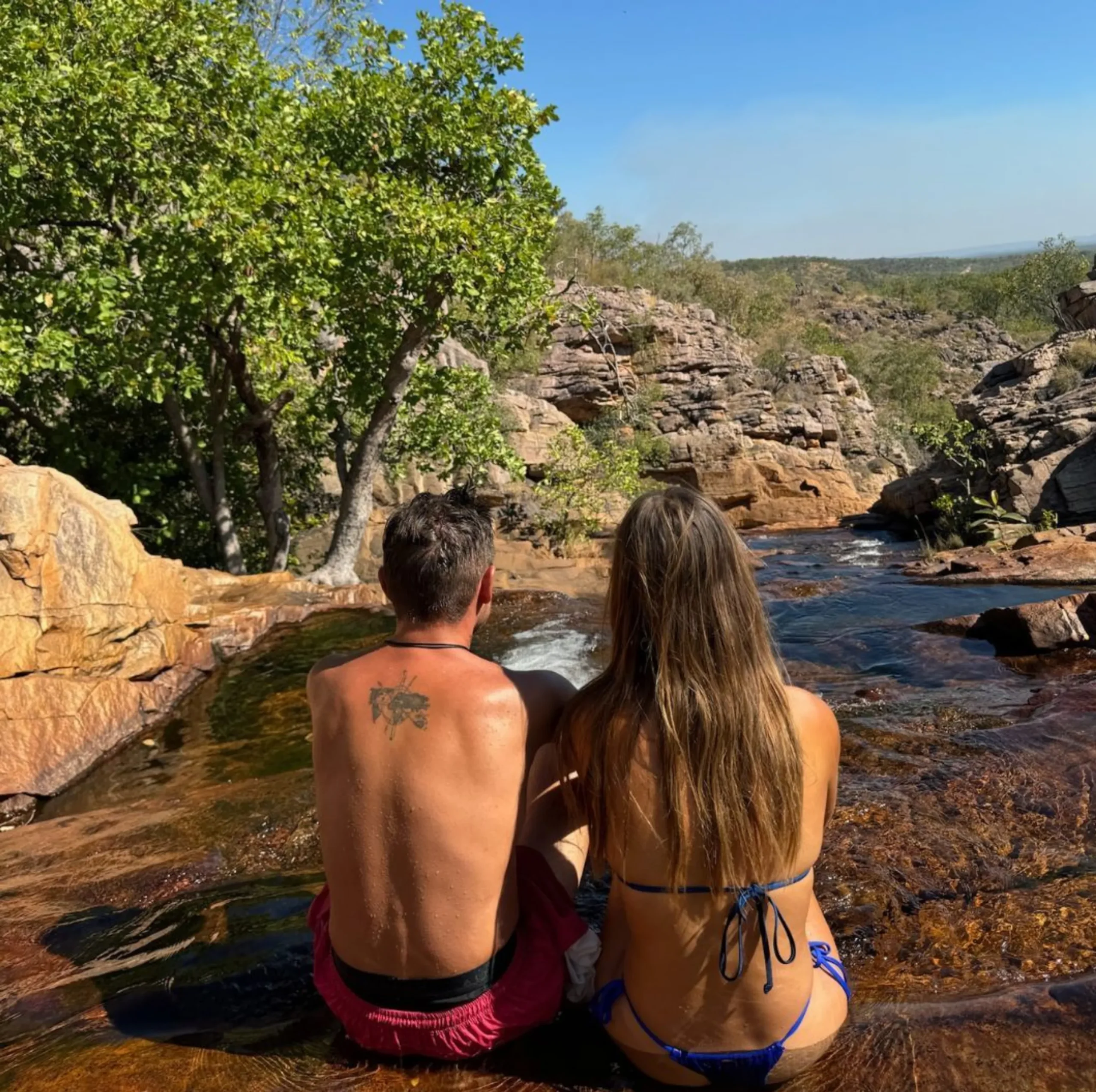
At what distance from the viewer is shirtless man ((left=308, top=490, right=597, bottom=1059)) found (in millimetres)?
1876

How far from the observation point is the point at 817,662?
25.2ft

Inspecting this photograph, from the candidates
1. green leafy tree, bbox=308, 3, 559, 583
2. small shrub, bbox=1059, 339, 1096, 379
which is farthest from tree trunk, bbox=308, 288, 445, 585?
small shrub, bbox=1059, 339, 1096, 379

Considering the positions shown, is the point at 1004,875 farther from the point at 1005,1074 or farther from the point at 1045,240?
the point at 1045,240

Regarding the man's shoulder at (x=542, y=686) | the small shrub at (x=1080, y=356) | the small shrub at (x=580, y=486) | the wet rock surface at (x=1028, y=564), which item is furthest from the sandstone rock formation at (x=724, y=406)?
the man's shoulder at (x=542, y=686)

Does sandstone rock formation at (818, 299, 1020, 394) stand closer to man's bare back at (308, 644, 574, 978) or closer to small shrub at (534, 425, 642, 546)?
small shrub at (534, 425, 642, 546)

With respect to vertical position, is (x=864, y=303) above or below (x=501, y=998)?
above

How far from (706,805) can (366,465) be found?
31.2ft

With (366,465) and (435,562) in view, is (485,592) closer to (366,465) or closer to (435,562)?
(435,562)

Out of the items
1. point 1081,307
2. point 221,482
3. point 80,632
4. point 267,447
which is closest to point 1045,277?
point 1081,307

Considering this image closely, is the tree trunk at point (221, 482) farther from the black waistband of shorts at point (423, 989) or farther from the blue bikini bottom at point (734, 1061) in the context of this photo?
the blue bikini bottom at point (734, 1061)

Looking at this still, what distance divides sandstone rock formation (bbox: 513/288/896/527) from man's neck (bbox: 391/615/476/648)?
21.3 meters

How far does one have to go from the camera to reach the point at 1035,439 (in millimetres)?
17672

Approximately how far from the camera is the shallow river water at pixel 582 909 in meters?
1.98

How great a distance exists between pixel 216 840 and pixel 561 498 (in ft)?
39.3
